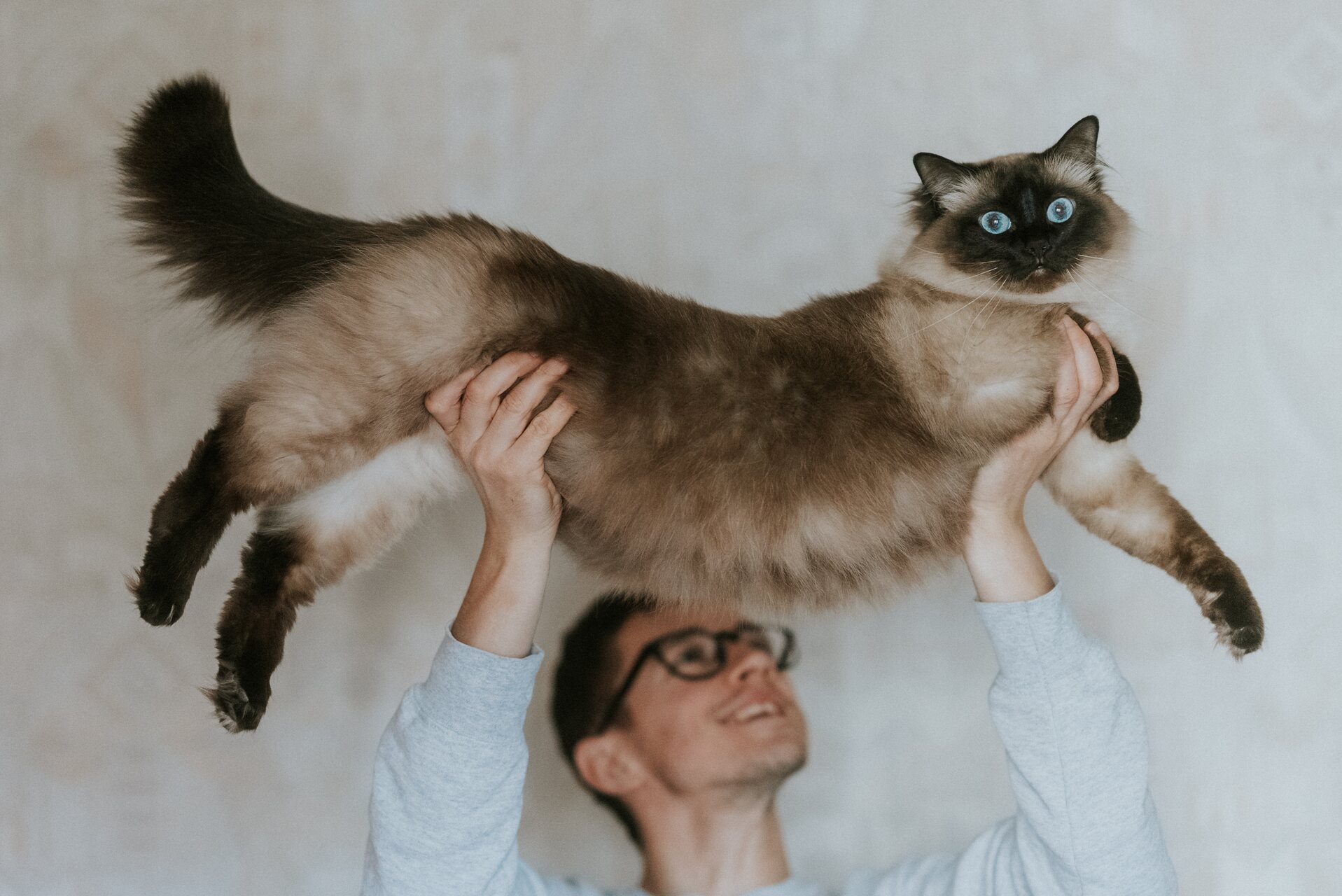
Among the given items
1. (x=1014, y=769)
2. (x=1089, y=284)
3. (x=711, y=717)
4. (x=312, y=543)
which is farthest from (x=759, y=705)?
(x=1089, y=284)

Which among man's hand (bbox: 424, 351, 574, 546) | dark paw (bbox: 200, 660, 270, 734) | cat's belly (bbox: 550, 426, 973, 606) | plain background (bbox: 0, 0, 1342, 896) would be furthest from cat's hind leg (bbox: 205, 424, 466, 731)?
plain background (bbox: 0, 0, 1342, 896)

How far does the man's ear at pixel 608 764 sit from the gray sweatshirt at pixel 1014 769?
2.07 feet

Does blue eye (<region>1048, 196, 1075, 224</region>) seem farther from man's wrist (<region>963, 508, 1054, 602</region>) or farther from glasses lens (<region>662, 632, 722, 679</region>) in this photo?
glasses lens (<region>662, 632, 722, 679</region>)

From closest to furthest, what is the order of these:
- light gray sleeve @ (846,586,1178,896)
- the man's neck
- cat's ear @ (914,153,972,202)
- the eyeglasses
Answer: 1. light gray sleeve @ (846,586,1178,896)
2. cat's ear @ (914,153,972,202)
3. the man's neck
4. the eyeglasses

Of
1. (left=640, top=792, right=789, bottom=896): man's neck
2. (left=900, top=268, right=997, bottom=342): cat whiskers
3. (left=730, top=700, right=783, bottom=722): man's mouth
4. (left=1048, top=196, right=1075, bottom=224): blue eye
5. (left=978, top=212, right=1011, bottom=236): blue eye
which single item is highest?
(left=1048, top=196, right=1075, bottom=224): blue eye

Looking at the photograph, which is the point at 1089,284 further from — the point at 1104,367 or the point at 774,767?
the point at 774,767

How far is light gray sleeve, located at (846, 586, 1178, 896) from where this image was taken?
1.55 meters

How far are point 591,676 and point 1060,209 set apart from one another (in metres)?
1.45

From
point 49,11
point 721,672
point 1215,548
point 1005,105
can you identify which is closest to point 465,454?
point 721,672

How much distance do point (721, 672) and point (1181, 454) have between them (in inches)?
47.7

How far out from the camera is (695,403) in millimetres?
1606

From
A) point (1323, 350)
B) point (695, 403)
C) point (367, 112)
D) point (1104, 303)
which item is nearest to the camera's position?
point (695, 403)

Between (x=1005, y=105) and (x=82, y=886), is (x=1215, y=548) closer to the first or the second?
(x=1005, y=105)

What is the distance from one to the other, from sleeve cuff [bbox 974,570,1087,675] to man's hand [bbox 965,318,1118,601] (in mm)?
32
